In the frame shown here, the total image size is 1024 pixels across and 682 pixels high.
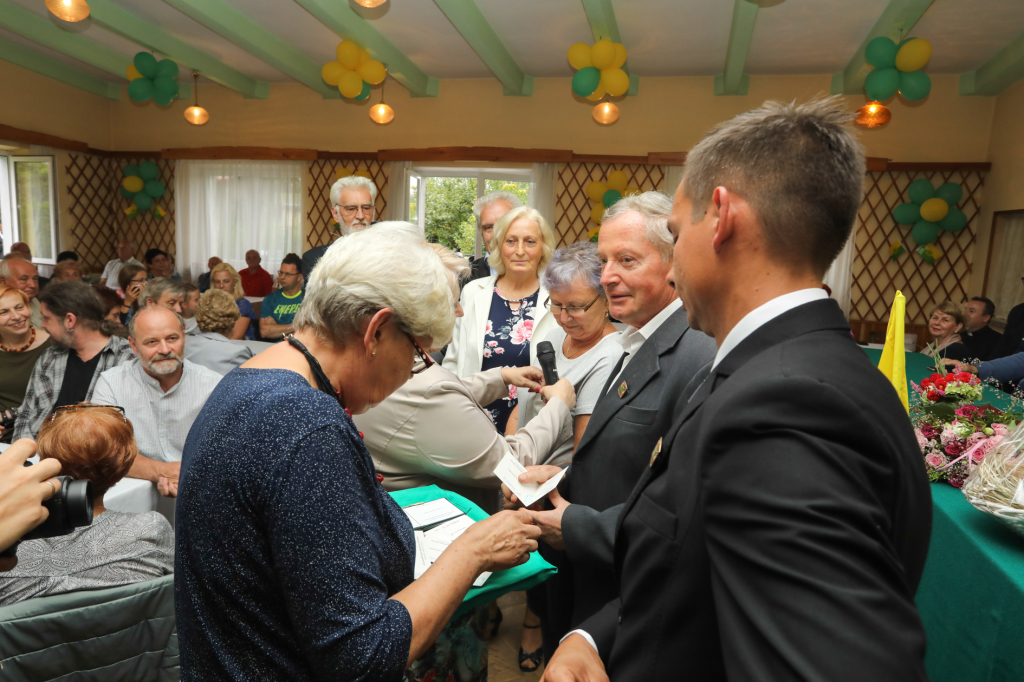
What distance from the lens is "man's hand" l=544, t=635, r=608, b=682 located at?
31.7 inches

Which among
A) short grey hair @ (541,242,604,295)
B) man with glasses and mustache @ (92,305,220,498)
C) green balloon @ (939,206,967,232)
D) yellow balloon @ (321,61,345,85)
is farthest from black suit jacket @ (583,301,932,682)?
green balloon @ (939,206,967,232)

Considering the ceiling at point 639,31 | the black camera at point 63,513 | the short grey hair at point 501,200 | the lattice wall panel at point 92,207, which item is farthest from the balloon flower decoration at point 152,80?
the black camera at point 63,513

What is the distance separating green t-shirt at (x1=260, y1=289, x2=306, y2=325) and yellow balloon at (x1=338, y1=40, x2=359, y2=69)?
2352mm

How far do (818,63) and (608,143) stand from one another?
2.35m

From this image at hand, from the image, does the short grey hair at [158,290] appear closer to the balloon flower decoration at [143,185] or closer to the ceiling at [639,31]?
the ceiling at [639,31]

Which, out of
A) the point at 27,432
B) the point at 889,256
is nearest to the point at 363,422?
the point at 27,432

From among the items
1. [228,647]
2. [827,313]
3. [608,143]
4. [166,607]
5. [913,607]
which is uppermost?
[608,143]

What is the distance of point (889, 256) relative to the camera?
6957mm

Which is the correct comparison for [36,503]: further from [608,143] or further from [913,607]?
[608,143]

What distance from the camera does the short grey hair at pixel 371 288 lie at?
89 cm

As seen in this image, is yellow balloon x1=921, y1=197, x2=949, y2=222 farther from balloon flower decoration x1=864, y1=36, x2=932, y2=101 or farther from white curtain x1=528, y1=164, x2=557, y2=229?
white curtain x1=528, y1=164, x2=557, y2=229

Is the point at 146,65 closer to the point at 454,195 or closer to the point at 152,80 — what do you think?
the point at 152,80

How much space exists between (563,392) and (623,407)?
1.43ft

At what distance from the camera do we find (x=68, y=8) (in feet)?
12.7
